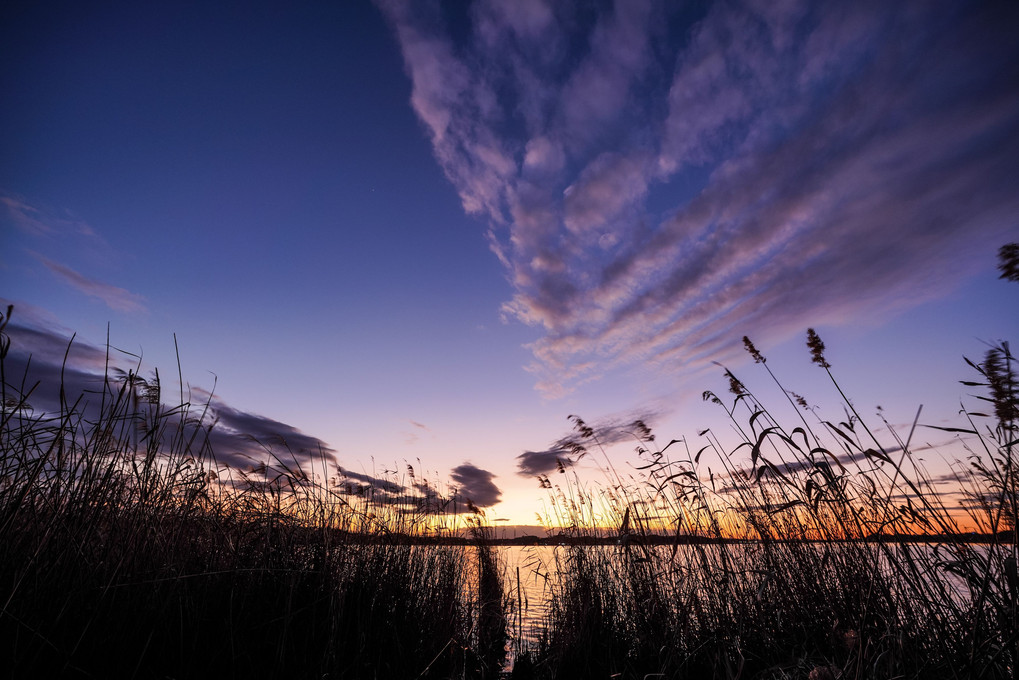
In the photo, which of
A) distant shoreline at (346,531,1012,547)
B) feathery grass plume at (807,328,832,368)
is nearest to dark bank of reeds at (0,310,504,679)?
distant shoreline at (346,531,1012,547)

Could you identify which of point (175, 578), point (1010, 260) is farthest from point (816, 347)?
point (175, 578)

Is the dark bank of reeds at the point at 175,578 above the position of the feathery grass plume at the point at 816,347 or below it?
below

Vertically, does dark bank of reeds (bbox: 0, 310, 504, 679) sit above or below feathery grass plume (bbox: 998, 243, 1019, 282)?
below

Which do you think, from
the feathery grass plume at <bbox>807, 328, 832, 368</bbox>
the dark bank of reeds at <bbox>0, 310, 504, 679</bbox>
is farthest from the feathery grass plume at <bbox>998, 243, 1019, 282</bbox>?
the dark bank of reeds at <bbox>0, 310, 504, 679</bbox>

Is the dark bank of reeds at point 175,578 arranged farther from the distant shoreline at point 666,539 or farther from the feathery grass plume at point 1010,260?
the feathery grass plume at point 1010,260

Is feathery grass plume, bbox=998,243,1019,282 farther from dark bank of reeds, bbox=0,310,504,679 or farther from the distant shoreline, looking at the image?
dark bank of reeds, bbox=0,310,504,679

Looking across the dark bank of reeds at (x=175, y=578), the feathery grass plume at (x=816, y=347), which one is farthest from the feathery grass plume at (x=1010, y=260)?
the dark bank of reeds at (x=175, y=578)

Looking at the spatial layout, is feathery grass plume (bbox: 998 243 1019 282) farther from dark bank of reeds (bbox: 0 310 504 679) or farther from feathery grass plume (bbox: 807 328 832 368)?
dark bank of reeds (bbox: 0 310 504 679)

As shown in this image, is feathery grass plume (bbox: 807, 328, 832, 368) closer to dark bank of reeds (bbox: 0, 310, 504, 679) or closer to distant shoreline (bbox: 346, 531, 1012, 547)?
distant shoreline (bbox: 346, 531, 1012, 547)

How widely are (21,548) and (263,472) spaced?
244 centimetres

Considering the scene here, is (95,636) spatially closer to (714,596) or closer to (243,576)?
(243,576)

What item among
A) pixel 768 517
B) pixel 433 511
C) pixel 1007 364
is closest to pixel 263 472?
pixel 433 511

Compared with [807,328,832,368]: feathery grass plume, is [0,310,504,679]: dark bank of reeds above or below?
below

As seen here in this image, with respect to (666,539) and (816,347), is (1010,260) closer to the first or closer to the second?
(816,347)
